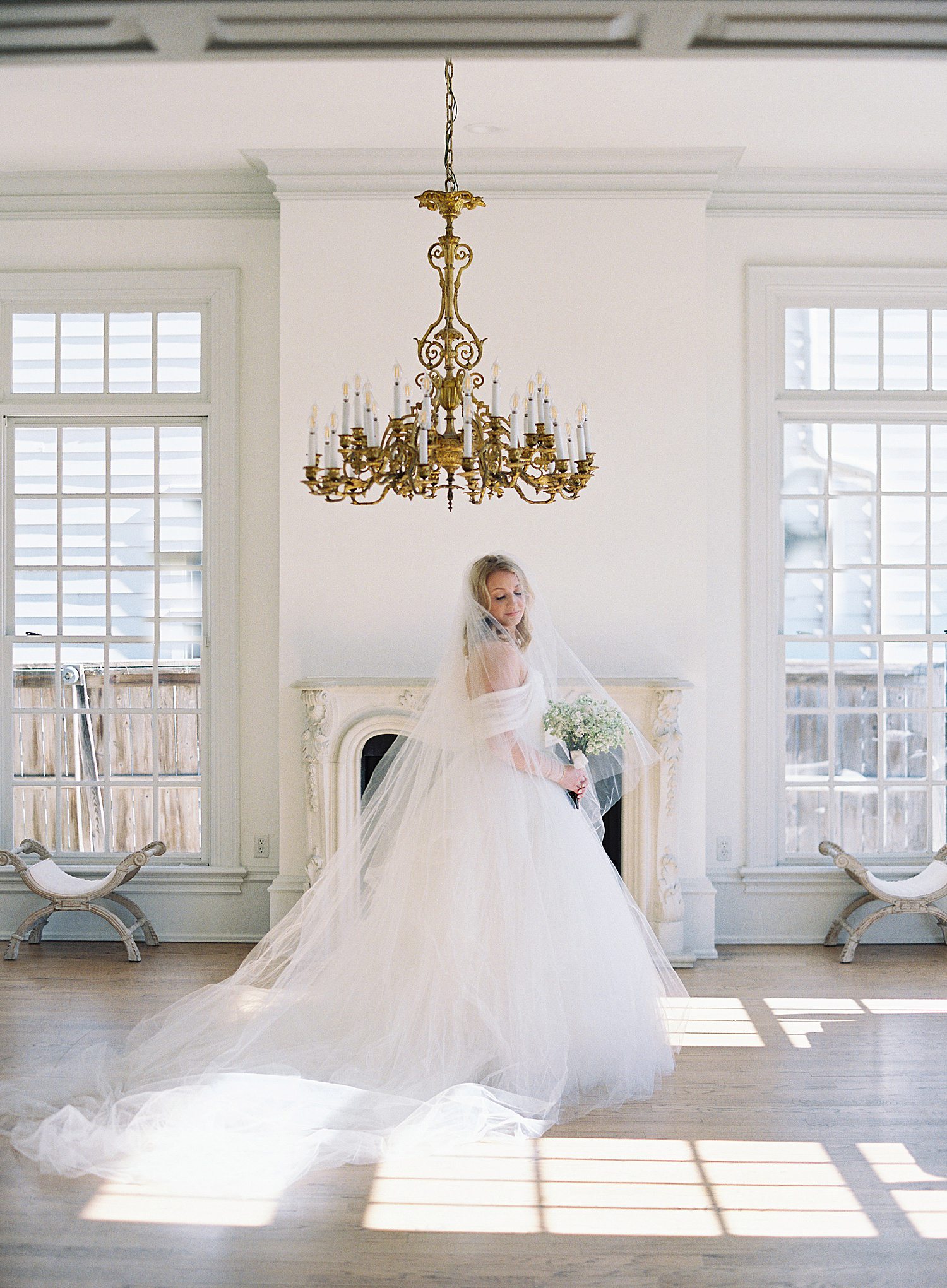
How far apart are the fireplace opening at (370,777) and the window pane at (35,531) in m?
2.01

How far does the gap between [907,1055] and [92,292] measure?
5254 mm

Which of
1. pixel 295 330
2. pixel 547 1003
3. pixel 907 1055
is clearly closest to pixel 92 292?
pixel 295 330

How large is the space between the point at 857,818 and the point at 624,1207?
341 centimetres

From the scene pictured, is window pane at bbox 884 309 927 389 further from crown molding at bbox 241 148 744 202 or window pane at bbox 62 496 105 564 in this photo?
window pane at bbox 62 496 105 564

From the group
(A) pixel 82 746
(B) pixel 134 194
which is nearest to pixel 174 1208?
(A) pixel 82 746

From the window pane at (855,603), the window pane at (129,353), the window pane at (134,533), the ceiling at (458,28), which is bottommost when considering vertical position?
the window pane at (855,603)

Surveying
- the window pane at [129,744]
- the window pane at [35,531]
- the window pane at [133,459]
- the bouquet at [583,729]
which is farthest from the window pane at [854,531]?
the window pane at [35,531]

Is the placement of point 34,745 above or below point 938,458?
below

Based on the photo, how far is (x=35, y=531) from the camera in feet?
19.2

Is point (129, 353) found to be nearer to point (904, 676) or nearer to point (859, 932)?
point (904, 676)

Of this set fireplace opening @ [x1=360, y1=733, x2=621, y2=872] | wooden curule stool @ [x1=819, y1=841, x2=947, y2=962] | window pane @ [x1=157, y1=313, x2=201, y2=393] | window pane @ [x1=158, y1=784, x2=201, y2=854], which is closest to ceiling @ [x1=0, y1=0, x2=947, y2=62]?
fireplace opening @ [x1=360, y1=733, x2=621, y2=872]

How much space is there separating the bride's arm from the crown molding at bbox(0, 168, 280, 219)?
10.2 ft

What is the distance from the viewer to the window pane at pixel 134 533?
19.1 ft

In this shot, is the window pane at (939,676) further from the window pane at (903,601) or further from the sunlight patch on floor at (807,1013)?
the sunlight patch on floor at (807,1013)
